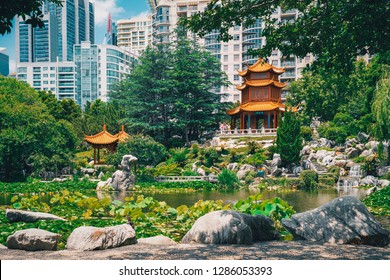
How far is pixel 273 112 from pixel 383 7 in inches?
861

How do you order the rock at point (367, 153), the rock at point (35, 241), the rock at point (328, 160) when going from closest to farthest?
1. the rock at point (35, 241)
2. the rock at point (367, 153)
3. the rock at point (328, 160)

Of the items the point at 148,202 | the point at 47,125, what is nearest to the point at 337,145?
the point at 47,125

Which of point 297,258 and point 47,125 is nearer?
point 297,258

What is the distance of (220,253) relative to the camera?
4.75 meters

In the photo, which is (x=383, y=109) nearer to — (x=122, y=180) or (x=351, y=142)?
(x=351, y=142)

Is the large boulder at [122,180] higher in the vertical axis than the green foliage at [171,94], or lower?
lower

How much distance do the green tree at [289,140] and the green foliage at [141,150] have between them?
220 inches

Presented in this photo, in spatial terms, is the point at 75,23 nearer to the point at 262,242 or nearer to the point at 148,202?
the point at 148,202

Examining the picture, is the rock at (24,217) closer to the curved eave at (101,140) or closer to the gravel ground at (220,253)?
the gravel ground at (220,253)

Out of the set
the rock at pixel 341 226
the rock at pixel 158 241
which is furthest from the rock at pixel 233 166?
the rock at pixel 158 241

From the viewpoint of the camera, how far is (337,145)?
2492 centimetres

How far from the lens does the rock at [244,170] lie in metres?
20.2

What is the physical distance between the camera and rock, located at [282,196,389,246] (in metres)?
5.49

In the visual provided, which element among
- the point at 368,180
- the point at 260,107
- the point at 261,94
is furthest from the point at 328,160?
the point at 261,94
